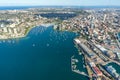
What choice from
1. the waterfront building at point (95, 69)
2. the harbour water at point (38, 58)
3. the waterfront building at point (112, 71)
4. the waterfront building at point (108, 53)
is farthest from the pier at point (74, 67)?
the waterfront building at point (108, 53)

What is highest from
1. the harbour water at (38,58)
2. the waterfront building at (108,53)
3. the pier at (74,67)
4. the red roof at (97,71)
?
the waterfront building at (108,53)

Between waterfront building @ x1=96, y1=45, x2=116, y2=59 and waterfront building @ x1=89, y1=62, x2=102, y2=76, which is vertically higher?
waterfront building @ x1=96, y1=45, x2=116, y2=59

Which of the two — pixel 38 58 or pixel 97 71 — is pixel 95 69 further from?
pixel 38 58

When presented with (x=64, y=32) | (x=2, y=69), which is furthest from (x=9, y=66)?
(x=64, y=32)

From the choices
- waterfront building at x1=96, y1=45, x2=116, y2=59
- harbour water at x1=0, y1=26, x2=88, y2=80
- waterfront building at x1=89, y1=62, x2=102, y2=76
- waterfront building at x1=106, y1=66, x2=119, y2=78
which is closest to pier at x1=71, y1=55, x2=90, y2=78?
harbour water at x1=0, y1=26, x2=88, y2=80

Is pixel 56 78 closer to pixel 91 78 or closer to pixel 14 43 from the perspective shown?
pixel 91 78

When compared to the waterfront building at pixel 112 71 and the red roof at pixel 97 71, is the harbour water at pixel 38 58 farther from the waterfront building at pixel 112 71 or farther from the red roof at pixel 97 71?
the waterfront building at pixel 112 71

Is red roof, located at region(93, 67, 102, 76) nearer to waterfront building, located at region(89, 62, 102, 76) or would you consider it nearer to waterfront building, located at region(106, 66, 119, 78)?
waterfront building, located at region(89, 62, 102, 76)

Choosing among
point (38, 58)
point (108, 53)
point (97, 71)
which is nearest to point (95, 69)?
point (97, 71)
